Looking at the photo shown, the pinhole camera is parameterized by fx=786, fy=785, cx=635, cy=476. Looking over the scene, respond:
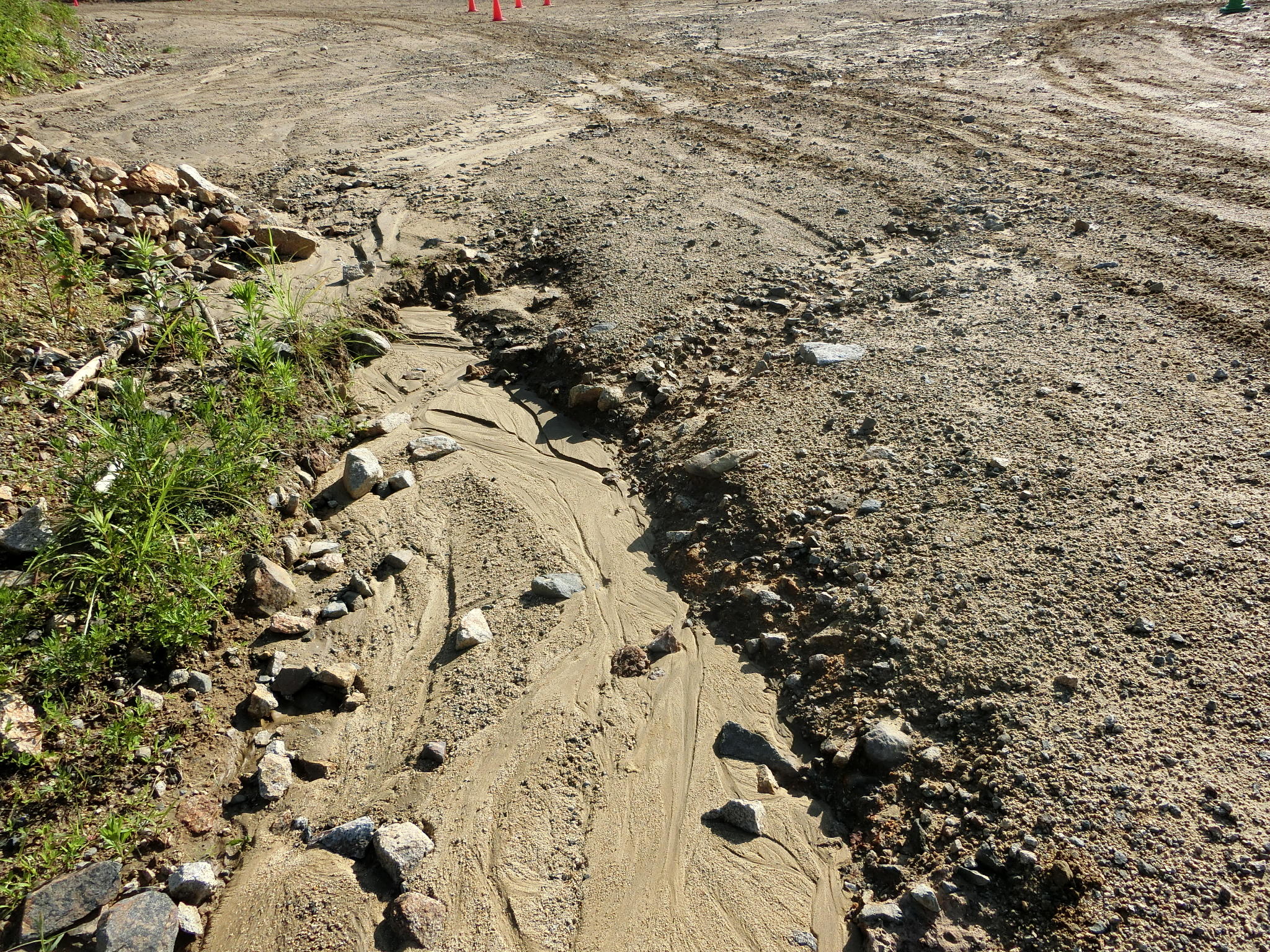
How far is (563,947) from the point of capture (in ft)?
7.74

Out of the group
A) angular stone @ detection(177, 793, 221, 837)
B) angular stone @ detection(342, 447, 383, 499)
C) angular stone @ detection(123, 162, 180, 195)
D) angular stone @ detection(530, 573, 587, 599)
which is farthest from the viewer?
angular stone @ detection(123, 162, 180, 195)

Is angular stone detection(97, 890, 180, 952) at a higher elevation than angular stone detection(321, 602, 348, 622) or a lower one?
lower

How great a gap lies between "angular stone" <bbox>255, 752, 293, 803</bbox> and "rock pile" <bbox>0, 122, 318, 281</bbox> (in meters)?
3.53

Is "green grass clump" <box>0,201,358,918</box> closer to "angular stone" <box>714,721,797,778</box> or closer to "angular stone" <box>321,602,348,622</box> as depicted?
"angular stone" <box>321,602,348,622</box>

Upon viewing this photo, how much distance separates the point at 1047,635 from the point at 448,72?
10.0 m

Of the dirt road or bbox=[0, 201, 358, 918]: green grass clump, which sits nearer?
the dirt road

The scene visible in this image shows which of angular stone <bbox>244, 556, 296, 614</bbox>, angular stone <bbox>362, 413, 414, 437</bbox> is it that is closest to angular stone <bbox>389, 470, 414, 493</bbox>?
angular stone <bbox>362, 413, 414, 437</bbox>

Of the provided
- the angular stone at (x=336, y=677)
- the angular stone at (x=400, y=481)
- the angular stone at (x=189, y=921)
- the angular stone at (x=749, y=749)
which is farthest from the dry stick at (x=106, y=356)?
the angular stone at (x=749, y=749)

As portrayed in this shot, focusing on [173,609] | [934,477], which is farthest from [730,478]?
[173,609]

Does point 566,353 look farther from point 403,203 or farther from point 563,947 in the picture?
point 563,947

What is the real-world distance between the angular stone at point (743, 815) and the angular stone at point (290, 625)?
1922mm

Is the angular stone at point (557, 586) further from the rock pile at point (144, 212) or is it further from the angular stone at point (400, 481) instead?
the rock pile at point (144, 212)

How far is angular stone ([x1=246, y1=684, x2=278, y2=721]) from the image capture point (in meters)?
3.09

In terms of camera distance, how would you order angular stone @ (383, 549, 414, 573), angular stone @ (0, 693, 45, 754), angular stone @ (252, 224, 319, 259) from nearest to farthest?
angular stone @ (0, 693, 45, 754)
angular stone @ (383, 549, 414, 573)
angular stone @ (252, 224, 319, 259)
